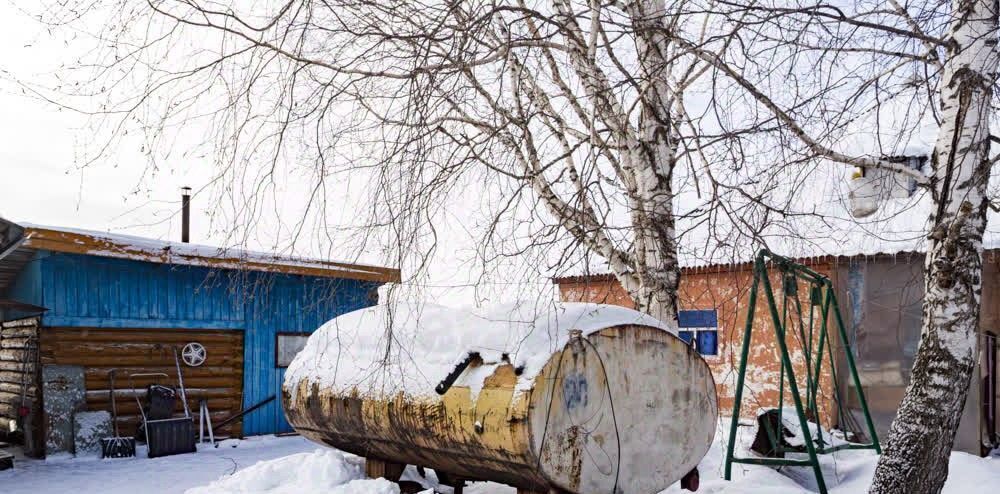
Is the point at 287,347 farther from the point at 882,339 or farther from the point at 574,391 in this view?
the point at 882,339

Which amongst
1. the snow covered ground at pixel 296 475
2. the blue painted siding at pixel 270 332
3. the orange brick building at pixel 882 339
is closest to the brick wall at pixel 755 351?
the orange brick building at pixel 882 339

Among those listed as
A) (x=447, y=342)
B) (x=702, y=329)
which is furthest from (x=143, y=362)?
(x=702, y=329)

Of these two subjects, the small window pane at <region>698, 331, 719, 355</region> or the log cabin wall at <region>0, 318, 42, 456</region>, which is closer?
the log cabin wall at <region>0, 318, 42, 456</region>

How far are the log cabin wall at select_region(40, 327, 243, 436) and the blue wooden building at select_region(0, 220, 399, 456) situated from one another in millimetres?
15

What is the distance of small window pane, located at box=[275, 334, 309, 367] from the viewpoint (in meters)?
13.1

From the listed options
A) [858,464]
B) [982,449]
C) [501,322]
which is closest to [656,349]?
[501,322]

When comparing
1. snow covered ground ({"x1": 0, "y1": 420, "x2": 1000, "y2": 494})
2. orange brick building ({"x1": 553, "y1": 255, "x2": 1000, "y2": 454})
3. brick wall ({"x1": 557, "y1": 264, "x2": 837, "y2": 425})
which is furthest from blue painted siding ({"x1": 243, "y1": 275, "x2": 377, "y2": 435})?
orange brick building ({"x1": 553, "y1": 255, "x2": 1000, "y2": 454})

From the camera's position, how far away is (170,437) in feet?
34.9

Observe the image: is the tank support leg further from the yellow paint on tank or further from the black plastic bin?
the black plastic bin

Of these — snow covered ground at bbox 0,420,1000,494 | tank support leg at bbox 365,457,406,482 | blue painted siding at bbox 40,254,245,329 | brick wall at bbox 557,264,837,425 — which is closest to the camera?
tank support leg at bbox 365,457,406,482

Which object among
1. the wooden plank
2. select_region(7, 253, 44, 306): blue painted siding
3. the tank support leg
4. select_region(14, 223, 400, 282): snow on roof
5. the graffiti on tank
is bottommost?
the tank support leg

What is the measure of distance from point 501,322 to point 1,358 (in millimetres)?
10166

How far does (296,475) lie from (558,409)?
10.3ft

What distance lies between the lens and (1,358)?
40.6 feet
